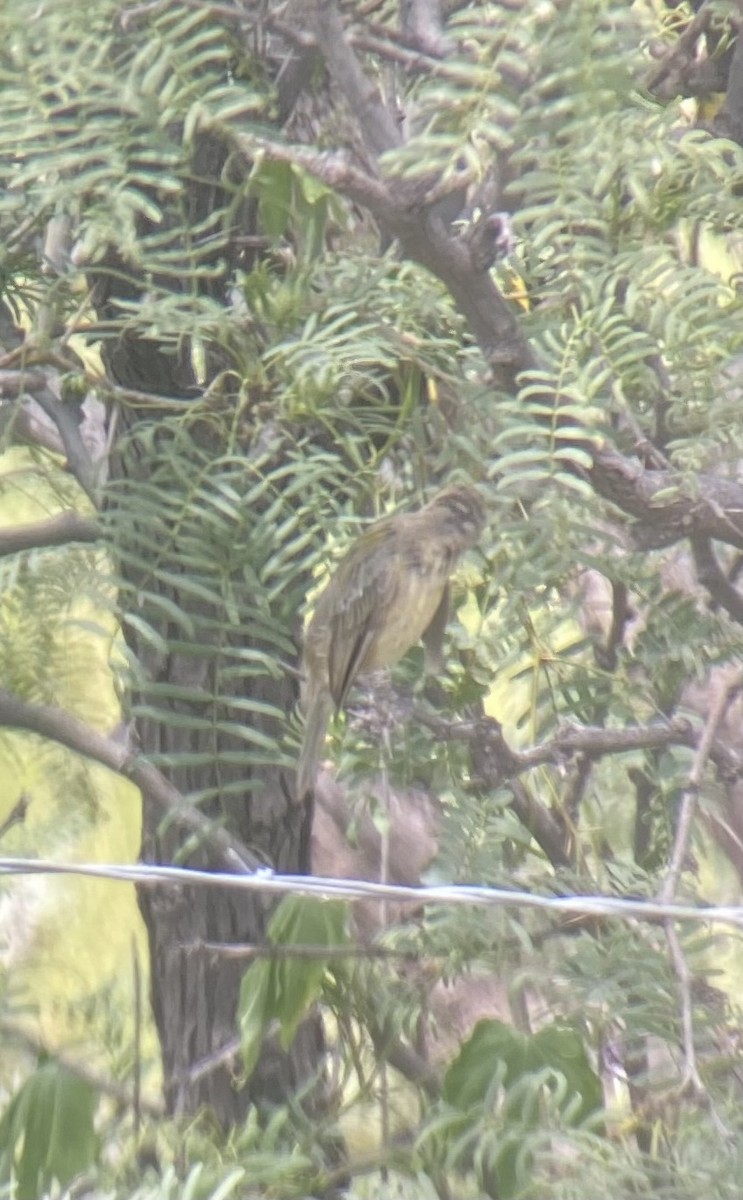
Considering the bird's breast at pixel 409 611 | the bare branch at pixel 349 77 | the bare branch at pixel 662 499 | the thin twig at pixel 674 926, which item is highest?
the bare branch at pixel 349 77

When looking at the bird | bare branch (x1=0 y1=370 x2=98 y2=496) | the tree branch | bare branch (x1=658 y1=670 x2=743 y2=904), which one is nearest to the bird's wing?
the bird

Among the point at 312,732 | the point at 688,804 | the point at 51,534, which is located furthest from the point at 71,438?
the point at 688,804

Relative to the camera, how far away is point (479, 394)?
133cm

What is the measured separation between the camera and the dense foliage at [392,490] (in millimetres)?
1210

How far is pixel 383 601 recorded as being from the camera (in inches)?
53.4

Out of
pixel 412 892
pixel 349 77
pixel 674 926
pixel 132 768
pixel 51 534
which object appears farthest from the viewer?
pixel 51 534

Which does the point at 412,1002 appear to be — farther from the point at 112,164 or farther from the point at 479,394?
the point at 112,164

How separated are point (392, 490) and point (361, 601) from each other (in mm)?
213

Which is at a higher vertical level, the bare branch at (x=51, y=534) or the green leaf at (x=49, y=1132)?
the bare branch at (x=51, y=534)

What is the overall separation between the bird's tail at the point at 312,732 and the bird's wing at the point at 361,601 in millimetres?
23

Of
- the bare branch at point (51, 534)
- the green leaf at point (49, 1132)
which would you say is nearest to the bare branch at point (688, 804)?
the green leaf at point (49, 1132)

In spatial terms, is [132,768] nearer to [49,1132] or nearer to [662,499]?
[49,1132]

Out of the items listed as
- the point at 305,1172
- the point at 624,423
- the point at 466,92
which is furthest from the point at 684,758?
the point at 466,92

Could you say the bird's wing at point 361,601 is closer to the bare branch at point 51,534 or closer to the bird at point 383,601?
the bird at point 383,601
